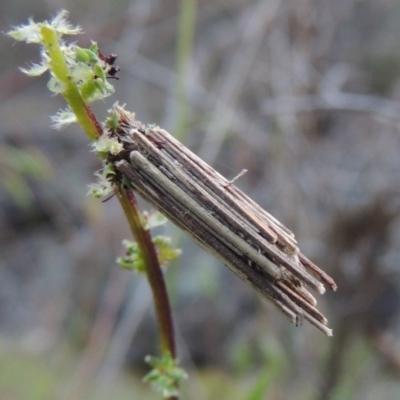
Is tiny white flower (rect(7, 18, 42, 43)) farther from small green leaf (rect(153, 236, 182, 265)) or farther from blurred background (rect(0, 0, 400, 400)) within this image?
blurred background (rect(0, 0, 400, 400))

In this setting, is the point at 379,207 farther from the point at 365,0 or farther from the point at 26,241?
the point at 26,241

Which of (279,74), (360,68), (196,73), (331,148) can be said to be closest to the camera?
(279,74)

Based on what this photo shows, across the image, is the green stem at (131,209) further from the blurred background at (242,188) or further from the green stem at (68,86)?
the blurred background at (242,188)

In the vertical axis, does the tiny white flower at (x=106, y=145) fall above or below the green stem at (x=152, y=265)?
above

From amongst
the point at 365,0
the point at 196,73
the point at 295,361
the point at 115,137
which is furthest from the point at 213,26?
the point at 115,137

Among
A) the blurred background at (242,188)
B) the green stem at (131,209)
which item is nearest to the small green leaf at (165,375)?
the green stem at (131,209)

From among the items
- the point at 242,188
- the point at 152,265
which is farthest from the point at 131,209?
the point at 242,188

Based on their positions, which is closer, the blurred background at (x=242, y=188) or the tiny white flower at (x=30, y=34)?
the tiny white flower at (x=30, y=34)
